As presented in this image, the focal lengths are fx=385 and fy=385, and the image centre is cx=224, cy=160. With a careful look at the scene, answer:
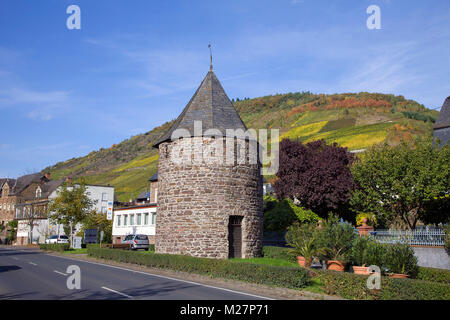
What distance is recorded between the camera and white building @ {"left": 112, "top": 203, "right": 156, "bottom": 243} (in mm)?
41219

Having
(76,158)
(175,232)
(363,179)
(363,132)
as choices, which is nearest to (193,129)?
(175,232)

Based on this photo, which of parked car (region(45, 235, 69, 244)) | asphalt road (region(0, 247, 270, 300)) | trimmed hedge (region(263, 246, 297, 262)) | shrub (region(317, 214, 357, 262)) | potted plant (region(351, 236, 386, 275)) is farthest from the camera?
parked car (region(45, 235, 69, 244))


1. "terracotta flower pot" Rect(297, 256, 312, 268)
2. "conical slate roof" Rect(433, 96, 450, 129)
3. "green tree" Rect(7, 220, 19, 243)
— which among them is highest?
"conical slate roof" Rect(433, 96, 450, 129)

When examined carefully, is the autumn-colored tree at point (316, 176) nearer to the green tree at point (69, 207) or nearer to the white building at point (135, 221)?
the white building at point (135, 221)

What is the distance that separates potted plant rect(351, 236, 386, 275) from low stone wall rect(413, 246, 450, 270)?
5.52 meters

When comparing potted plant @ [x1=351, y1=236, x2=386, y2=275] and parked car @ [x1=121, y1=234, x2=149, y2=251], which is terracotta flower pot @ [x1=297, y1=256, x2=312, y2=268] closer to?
potted plant @ [x1=351, y1=236, x2=386, y2=275]

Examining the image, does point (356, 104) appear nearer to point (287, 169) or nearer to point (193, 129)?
point (287, 169)

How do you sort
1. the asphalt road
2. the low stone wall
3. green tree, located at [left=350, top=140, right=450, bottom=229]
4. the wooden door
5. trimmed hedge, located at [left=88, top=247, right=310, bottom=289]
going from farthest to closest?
green tree, located at [left=350, top=140, right=450, bottom=229] < the wooden door < the low stone wall < trimmed hedge, located at [left=88, top=247, right=310, bottom=289] < the asphalt road

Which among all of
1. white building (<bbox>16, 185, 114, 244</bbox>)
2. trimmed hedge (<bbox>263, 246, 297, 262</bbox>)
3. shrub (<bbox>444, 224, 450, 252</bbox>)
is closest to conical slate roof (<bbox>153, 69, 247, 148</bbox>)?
trimmed hedge (<bbox>263, 246, 297, 262</bbox>)

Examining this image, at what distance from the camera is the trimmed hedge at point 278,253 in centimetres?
2145

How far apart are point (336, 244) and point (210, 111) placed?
34.3ft

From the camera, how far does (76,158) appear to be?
604 ft

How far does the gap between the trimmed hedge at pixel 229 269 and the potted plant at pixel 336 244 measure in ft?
8.33
